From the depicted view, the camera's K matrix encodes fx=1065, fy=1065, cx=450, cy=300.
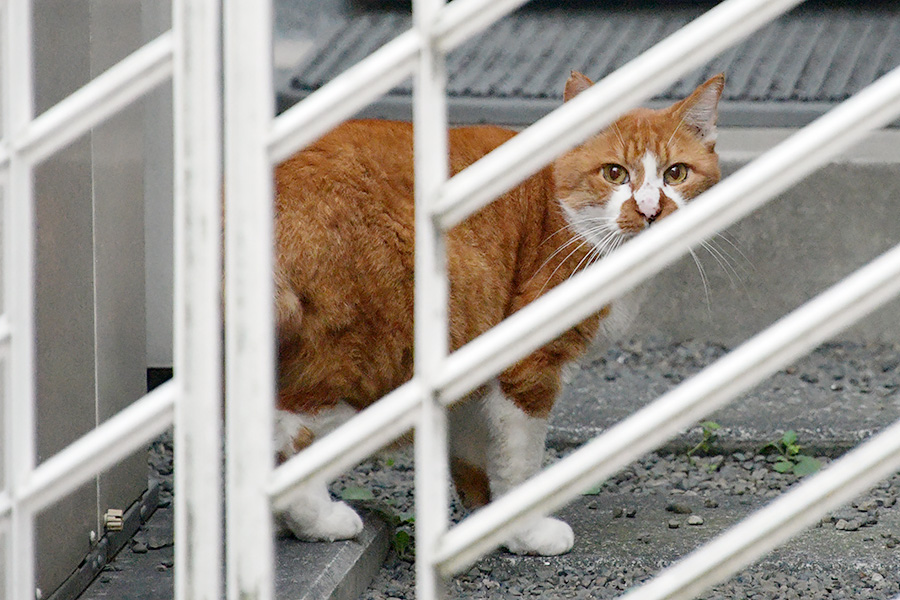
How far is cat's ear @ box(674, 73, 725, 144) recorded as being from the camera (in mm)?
2557

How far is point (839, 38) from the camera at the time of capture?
428 cm

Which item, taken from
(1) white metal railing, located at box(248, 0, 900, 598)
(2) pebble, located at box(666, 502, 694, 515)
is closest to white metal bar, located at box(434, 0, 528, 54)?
(1) white metal railing, located at box(248, 0, 900, 598)

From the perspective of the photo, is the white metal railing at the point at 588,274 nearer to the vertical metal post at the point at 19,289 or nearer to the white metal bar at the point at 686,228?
the white metal bar at the point at 686,228

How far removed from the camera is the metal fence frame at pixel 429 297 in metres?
0.85

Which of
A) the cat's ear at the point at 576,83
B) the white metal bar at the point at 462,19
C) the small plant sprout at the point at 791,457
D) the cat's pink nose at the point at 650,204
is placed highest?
the cat's ear at the point at 576,83

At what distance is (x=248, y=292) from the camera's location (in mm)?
872

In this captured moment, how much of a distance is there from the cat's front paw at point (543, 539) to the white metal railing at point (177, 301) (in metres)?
1.43

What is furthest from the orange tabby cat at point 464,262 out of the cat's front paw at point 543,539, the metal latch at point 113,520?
the metal latch at point 113,520

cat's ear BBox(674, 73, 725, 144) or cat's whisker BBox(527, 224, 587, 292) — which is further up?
cat's ear BBox(674, 73, 725, 144)

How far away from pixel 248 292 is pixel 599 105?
32 cm

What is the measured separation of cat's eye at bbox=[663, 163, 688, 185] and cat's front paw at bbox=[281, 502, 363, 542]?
112cm

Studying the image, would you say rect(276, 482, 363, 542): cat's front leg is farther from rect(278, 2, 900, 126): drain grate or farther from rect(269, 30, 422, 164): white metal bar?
rect(278, 2, 900, 126): drain grate

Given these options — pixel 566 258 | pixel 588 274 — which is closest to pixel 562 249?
pixel 566 258

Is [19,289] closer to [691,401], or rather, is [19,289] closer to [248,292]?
[248,292]
